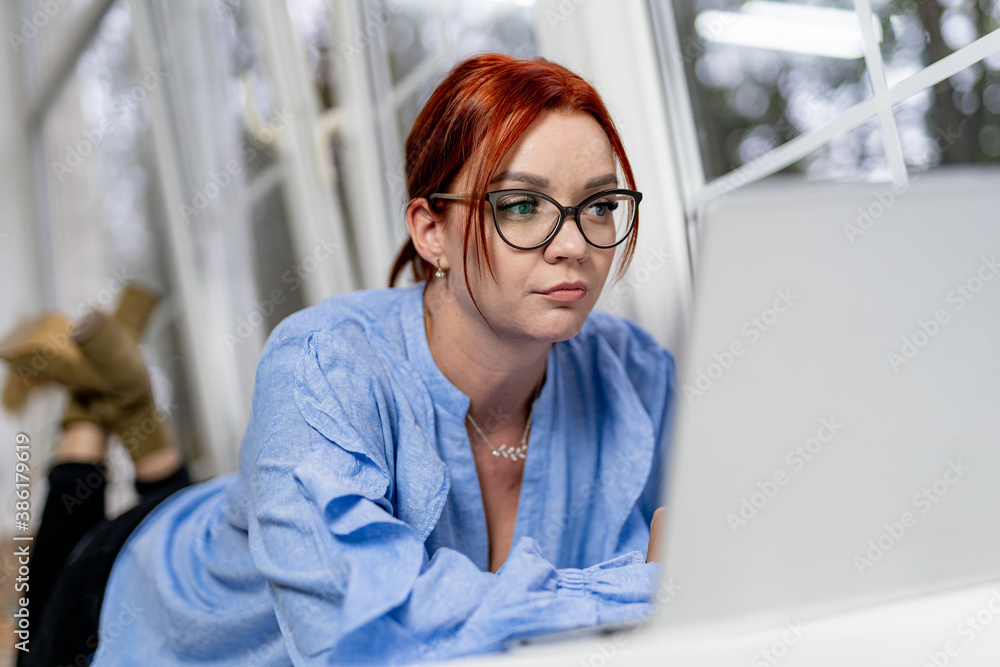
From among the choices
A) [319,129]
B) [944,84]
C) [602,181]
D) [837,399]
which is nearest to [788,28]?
[944,84]

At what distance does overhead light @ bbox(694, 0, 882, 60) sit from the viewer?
1146 millimetres

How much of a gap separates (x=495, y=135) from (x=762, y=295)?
0.51m

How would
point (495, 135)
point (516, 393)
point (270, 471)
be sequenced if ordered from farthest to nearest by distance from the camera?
point (516, 393), point (495, 135), point (270, 471)

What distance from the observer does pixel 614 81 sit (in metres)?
1.47

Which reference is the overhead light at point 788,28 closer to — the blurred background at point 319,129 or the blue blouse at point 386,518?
the blurred background at point 319,129

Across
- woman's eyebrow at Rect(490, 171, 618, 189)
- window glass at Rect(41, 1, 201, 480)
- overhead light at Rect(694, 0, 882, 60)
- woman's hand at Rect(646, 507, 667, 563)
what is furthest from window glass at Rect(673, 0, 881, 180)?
window glass at Rect(41, 1, 201, 480)

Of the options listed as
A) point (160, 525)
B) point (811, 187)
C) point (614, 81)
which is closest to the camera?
point (811, 187)

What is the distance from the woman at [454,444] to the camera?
710mm

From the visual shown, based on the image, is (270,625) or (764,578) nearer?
(764,578)

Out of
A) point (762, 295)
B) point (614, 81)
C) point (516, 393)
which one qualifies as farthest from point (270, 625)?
point (614, 81)

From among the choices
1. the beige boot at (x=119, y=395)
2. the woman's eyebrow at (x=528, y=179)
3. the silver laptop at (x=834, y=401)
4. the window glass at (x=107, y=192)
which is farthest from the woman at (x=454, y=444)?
the window glass at (x=107, y=192)

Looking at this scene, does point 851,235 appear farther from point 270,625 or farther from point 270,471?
point 270,625

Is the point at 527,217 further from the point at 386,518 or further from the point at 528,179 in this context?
the point at 386,518

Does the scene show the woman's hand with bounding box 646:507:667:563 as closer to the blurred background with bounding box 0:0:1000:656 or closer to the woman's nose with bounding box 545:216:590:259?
the woman's nose with bounding box 545:216:590:259
